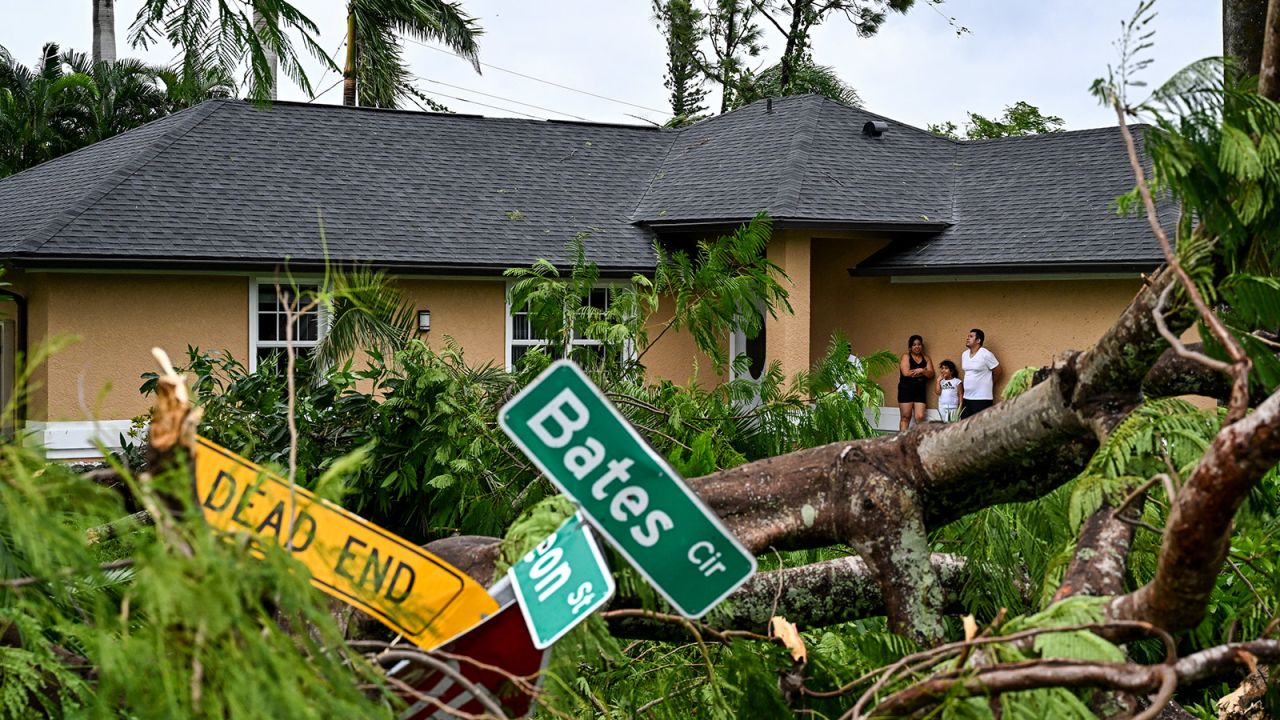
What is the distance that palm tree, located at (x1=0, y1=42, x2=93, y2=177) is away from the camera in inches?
969

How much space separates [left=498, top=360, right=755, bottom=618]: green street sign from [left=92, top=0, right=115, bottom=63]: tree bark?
30390mm

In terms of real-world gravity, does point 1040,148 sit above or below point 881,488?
above

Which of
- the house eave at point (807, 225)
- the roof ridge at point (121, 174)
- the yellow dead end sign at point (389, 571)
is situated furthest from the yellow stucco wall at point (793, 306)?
the yellow dead end sign at point (389, 571)

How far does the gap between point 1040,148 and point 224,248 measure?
11860 millimetres

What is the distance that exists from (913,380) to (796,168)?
3523 millimetres

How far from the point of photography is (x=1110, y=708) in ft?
6.39

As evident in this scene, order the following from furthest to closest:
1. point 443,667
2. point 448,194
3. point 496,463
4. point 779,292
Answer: point 448,194 < point 496,463 < point 779,292 < point 443,667

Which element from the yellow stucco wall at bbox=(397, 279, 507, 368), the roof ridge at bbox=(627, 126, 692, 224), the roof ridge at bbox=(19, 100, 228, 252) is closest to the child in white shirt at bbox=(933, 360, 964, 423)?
the roof ridge at bbox=(627, 126, 692, 224)

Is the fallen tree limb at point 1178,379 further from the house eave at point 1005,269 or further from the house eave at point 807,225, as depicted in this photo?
the house eave at point 807,225

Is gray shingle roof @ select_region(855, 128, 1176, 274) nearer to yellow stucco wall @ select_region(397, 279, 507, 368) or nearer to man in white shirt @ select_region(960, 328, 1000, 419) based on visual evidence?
man in white shirt @ select_region(960, 328, 1000, 419)

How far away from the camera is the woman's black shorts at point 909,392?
51.1 feet

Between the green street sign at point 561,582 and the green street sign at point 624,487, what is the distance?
60mm

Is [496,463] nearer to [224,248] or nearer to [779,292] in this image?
[779,292]

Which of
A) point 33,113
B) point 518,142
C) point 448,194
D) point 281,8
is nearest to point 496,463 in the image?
point 281,8
